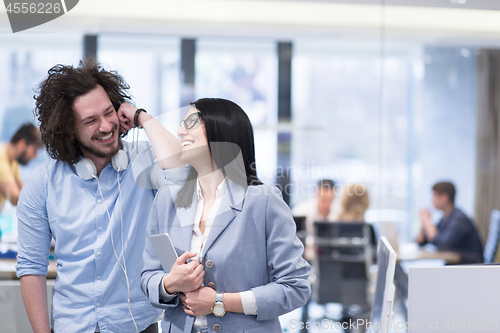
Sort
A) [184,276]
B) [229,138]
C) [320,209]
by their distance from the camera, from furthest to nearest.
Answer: [320,209] → [229,138] → [184,276]

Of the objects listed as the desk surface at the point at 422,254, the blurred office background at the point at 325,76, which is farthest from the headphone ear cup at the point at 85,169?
the desk surface at the point at 422,254

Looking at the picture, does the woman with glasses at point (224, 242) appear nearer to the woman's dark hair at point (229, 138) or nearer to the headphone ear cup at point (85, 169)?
the woman's dark hair at point (229, 138)

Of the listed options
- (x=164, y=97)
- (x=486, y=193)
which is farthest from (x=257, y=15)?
(x=486, y=193)

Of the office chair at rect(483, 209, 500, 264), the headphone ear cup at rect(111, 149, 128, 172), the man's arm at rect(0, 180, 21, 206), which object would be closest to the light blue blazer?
the headphone ear cup at rect(111, 149, 128, 172)

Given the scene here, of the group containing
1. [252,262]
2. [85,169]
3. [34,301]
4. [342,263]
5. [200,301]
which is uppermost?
[85,169]

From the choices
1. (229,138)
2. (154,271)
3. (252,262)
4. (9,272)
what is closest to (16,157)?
(9,272)

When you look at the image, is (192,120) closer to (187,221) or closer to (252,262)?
(187,221)

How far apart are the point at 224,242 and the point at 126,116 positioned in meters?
0.67

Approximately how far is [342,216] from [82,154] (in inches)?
97.5

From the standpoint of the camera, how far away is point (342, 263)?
11.3 feet

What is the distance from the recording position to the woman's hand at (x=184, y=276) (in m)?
1.22

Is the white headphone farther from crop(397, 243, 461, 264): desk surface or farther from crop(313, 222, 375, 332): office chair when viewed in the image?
crop(397, 243, 461, 264): desk surface

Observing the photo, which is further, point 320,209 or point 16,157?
point 320,209

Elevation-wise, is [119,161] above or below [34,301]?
above
